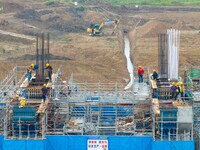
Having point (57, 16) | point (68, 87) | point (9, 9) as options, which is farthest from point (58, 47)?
point (68, 87)

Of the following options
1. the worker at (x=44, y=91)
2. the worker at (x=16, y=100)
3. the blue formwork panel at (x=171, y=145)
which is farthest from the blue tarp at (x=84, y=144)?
the worker at (x=44, y=91)

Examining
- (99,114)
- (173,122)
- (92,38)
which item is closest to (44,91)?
(99,114)

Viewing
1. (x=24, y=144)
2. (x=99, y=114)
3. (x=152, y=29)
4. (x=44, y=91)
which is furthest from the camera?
(x=152, y=29)

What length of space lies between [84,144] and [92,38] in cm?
3880

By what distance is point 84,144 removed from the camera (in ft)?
65.0

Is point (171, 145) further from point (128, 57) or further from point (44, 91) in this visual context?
point (128, 57)

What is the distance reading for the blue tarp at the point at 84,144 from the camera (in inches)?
759

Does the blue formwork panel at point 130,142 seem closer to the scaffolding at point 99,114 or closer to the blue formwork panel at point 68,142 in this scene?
the scaffolding at point 99,114

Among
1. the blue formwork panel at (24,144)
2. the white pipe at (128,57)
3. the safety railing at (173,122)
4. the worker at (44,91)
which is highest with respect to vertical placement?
the white pipe at (128,57)

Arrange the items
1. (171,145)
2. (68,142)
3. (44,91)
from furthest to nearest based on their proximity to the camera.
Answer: (44,91)
(68,142)
(171,145)

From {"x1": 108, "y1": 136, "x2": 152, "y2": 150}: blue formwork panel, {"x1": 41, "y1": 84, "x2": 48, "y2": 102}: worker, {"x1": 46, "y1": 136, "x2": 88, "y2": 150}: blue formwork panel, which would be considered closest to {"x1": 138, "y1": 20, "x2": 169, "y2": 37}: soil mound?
{"x1": 41, "y1": 84, "x2": 48, "y2": 102}: worker

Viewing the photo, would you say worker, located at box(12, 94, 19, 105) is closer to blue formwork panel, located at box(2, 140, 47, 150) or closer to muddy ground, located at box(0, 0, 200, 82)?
blue formwork panel, located at box(2, 140, 47, 150)

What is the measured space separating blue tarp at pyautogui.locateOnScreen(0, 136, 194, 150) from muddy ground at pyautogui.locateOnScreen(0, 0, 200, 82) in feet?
68.6

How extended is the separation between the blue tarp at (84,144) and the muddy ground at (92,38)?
68.6 feet
